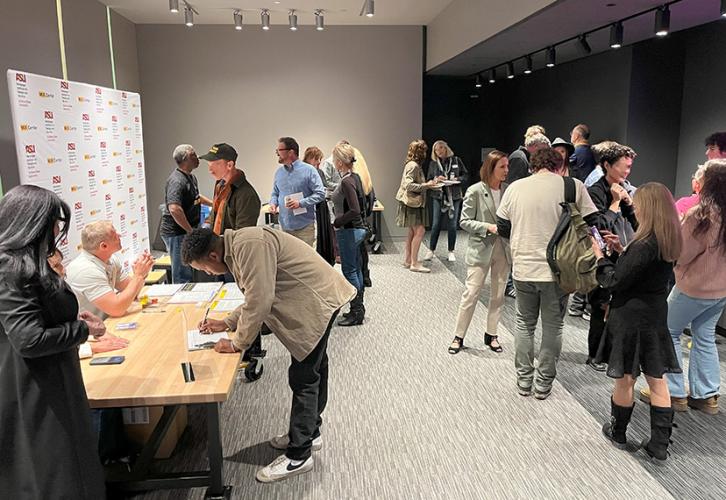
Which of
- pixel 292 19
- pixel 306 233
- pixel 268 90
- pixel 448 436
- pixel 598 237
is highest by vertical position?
pixel 292 19

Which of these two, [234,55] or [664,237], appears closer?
[664,237]

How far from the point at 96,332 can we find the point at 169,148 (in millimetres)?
6706

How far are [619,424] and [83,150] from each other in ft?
15.3

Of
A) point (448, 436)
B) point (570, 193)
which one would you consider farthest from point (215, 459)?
point (570, 193)

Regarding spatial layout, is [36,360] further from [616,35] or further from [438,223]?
[438,223]

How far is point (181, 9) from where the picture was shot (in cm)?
727

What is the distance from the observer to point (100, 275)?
282 centimetres

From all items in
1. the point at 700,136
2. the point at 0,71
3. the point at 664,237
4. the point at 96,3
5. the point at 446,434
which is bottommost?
the point at 446,434

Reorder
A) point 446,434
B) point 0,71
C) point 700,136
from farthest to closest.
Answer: point 700,136 → point 0,71 → point 446,434

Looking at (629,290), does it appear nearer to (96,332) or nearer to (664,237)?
(664,237)

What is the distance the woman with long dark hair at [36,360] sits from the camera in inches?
69.9

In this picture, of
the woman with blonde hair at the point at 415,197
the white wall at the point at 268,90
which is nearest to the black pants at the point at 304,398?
the woman with blonde hair at the point at 415,197

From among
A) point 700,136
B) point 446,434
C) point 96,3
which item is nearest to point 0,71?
point 96,3

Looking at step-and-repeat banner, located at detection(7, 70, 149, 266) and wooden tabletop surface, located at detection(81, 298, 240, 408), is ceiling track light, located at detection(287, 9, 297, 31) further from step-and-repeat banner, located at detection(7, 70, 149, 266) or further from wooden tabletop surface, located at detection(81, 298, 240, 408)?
wooden tabletop surface, located at detection(81, 298, 240, 408)
